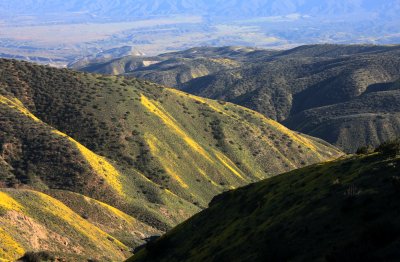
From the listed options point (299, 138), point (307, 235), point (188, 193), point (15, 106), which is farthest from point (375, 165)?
point (299, 138)

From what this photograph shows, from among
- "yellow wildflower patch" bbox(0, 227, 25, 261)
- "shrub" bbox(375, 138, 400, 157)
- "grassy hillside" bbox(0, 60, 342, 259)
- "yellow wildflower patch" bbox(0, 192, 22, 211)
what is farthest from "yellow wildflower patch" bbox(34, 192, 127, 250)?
"shrub" bbox(375, 138, 400, 157)

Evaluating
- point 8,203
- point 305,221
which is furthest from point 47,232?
point 305,221

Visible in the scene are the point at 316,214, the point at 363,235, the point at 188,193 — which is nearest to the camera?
the point at 363,235

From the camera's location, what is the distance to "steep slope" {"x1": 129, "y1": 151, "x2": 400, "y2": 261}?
2041 cm

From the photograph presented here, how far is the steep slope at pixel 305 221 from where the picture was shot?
2041 cm

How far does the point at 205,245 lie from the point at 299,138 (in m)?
124

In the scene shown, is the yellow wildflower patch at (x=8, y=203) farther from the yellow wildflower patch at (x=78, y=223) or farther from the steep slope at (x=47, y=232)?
the yellow wildflower patch at (x=78, y=223)

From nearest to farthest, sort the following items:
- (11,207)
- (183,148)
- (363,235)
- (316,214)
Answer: (363,235) → (316,214) → (11,207) → (183,148)

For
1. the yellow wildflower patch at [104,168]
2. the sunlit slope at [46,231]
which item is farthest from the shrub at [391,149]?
the yellow wildflower patch at [104,168]

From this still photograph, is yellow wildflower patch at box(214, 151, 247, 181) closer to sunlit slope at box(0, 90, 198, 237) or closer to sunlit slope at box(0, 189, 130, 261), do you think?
sunlit slope at box(0, 90, 198, 237)

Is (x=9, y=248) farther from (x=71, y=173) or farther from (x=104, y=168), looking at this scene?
(x=104, y=168)

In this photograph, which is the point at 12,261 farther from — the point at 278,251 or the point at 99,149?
the point at 99,149

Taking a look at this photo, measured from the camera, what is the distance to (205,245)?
34750 mm

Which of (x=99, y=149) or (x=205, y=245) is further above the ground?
(x=205, y=245)
